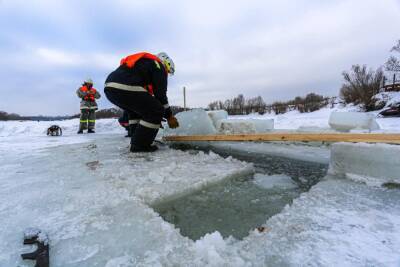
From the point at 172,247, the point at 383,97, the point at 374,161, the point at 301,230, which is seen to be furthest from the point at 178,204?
the point at 383,97

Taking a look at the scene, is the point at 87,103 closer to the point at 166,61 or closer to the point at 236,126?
the point at 166,61

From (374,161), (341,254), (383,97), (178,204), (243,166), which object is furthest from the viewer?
(383,97)

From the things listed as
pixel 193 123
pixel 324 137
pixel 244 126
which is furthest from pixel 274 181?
pixel 244 126

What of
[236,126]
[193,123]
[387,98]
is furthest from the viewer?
[387,98]

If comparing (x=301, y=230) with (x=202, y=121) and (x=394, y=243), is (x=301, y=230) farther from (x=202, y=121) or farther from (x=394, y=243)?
(x=202, y=121)

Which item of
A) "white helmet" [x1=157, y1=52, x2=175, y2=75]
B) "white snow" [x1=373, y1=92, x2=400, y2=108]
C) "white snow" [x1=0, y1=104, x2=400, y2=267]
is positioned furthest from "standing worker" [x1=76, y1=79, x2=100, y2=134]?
"white snow" [x1=373, y1=92, x2=400, y2=108]

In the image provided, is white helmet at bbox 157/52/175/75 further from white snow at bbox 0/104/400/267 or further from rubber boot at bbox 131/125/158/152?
white snow at bbox 0/104/400/267

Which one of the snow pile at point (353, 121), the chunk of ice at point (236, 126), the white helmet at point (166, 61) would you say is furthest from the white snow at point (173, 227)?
the snow pile at point (353, 121)

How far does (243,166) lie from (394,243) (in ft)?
3.66

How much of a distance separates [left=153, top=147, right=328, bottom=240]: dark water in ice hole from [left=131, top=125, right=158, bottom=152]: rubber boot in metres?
1.37

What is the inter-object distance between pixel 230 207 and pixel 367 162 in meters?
0.98

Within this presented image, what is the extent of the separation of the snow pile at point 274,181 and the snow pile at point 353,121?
10.1 ft

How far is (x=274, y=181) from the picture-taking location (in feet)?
5.42

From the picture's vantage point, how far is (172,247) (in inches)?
32.1
